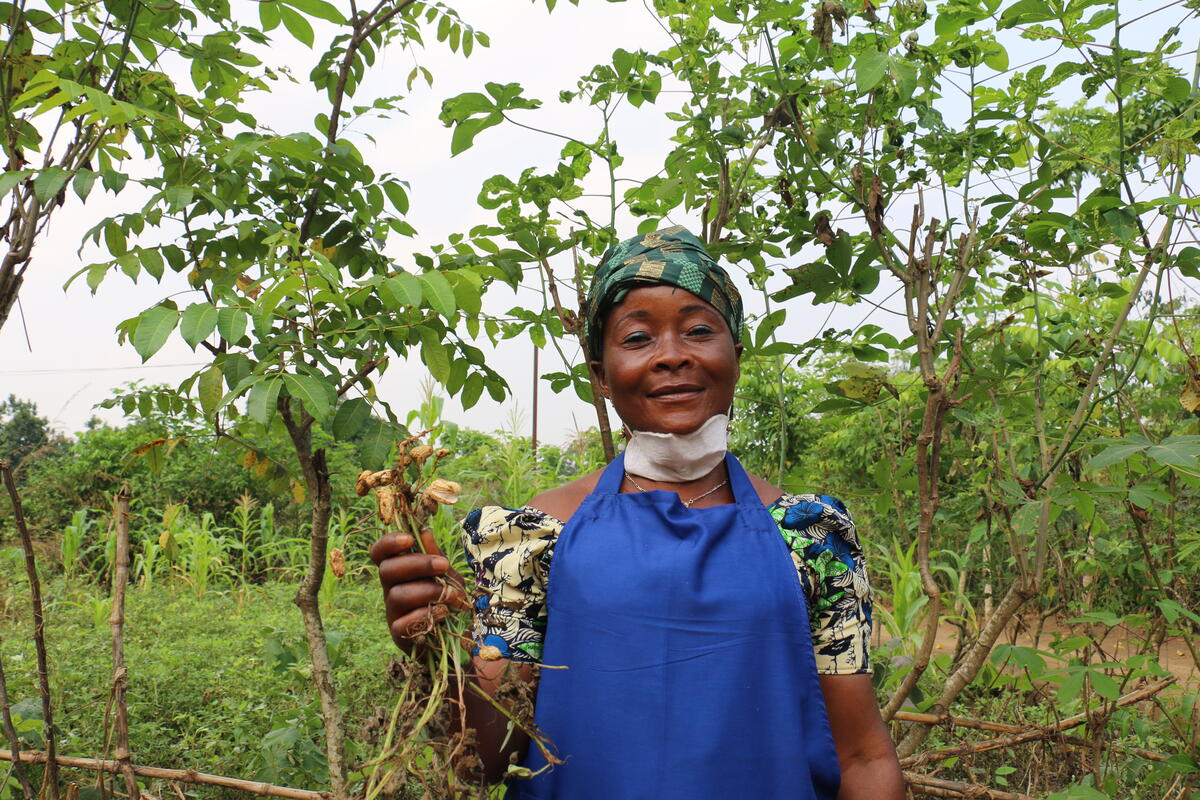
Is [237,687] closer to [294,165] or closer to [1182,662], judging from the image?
[294,165]

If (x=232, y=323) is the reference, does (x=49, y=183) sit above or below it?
above

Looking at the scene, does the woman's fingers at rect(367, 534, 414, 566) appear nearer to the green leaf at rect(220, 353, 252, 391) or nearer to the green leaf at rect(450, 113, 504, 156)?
the green leaf at rect(220, 353, 252, 391)

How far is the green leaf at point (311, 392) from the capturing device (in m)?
1.43

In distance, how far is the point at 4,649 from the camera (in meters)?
3.94

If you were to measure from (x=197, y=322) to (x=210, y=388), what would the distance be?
252mm

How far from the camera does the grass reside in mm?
2666

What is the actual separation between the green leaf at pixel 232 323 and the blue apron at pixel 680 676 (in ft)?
2.07

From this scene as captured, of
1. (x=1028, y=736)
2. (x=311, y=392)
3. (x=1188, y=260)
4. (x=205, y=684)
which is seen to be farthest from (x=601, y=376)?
(x=205, y=684)

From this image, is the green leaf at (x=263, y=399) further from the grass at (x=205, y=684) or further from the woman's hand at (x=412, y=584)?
the grass at (x=205, y=684)

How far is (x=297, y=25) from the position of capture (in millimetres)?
1843

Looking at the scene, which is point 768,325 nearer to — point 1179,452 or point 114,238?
point 1179,452

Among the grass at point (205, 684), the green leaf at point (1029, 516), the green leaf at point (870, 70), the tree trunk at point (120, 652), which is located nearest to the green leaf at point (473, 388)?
the tree trunk at point (120, 652)

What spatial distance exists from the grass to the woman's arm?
1.23m

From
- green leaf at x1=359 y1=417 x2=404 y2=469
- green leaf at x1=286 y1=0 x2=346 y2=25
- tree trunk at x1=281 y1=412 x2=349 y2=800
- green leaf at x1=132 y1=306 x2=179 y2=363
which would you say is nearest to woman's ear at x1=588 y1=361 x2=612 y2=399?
green leaf at x1=359 y1=417 x2=404 y2=469
